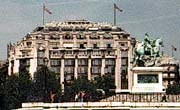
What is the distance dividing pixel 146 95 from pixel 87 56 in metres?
79.1

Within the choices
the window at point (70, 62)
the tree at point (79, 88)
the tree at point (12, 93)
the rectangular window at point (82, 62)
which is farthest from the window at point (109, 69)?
the tree at point (12, 93)

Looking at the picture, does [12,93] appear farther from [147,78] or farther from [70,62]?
[147,78]

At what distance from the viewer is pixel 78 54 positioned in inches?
5738

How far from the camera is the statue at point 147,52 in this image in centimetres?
7144

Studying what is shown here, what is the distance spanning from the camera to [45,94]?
4537 inches

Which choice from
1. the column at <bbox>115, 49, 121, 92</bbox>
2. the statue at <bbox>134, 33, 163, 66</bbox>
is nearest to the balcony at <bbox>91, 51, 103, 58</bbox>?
the column at <bbox>115, 49, 121, 92</bbox>

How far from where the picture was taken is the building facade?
144125mm

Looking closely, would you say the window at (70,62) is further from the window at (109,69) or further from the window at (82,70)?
the window at (109,69)

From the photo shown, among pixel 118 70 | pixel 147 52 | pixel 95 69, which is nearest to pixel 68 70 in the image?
pixel 95 69

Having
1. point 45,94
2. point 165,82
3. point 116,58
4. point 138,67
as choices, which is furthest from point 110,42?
point 138,67

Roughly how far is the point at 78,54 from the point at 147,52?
7438 centimetres

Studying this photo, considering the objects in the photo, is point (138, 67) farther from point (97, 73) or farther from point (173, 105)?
point (97, 73)

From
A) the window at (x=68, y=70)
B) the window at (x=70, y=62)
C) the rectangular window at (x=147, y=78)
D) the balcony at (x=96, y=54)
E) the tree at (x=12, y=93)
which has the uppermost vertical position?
the balcony at (x=96, y=54)

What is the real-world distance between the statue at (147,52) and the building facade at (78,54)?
224ft
